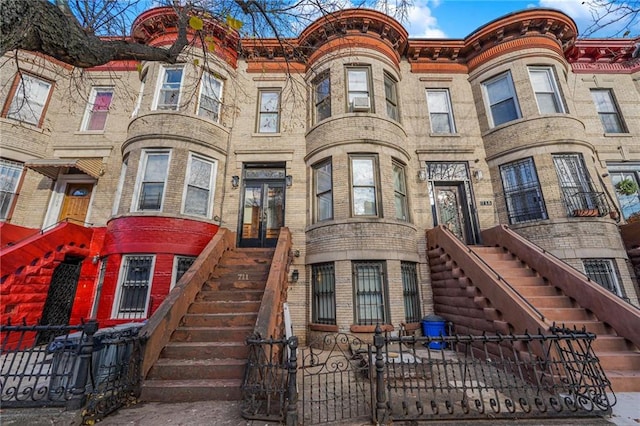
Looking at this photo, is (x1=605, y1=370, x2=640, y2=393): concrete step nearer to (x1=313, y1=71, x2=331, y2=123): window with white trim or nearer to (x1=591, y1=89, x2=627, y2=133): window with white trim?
(x1=313, y1=71, x2=331, y2=123): window with white trim

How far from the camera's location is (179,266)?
8055 mm

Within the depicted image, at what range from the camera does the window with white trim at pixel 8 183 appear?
8.86 meters

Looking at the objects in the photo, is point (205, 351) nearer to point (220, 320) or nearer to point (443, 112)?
point (220, 320)

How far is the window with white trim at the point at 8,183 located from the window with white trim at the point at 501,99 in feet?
53.3

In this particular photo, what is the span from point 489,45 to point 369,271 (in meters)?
9.81

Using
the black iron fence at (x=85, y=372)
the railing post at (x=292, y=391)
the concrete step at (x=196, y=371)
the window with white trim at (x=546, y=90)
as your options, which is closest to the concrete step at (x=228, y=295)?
the concrete step at (x=196, y=371)

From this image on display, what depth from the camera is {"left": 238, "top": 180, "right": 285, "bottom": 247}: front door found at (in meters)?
9.59

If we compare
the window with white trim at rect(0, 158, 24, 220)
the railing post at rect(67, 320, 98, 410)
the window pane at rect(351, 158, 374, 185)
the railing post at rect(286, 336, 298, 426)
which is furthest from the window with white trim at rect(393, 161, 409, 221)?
the window with white trim at rect(0, 158, 24, 220)

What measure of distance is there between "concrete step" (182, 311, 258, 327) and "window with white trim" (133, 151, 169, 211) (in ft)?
13.8

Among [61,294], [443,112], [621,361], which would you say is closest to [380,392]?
[621,361]

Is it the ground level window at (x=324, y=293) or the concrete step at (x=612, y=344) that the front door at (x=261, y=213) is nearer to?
the ground level window at (x=324, y=293)

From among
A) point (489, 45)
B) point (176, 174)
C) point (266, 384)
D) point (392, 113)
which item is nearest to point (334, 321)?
point (266, 384)

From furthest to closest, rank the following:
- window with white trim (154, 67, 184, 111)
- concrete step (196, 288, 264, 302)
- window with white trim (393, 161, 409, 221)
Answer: window with white trim (154, 67, 184, 111) → window with white trim (393, 161, 409, 221) → concrete step (196, 288, 264, 302)

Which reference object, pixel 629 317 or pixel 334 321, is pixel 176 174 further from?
pixel 629 317
